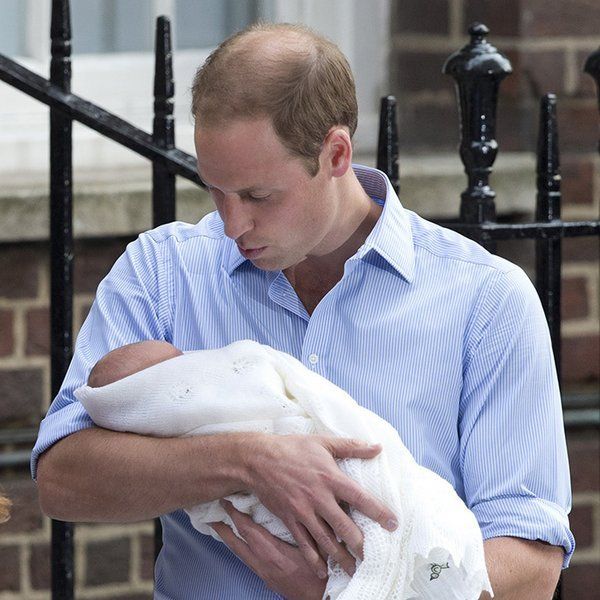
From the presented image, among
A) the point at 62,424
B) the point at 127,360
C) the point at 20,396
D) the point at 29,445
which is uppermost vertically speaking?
the point at 127,360

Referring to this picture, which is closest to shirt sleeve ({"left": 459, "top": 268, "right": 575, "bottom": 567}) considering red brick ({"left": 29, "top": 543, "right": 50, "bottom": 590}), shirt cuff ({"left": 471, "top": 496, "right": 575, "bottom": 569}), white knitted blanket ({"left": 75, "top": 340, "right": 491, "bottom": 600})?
shirt cuff ({"left": 471, "top": 496, "right": 575, "bottom": 569})

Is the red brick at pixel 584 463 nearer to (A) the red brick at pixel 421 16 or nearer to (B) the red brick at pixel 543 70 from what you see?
(B) the red brick at pixel 543 70

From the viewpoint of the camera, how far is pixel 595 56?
2918mm

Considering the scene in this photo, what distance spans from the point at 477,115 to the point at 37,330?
1247 millimetres

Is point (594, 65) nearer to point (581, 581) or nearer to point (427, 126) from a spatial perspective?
point (427, 126)

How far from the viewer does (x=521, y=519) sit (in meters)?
2.14

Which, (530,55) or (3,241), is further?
(530,55)

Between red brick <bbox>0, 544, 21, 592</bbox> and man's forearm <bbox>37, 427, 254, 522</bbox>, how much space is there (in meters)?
1.33

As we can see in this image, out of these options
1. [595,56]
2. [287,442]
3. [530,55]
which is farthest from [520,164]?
[287,442]

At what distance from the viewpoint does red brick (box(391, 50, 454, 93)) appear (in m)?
3.90

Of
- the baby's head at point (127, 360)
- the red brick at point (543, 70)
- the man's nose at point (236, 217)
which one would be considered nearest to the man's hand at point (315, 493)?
the baby's head at point (127, 360)

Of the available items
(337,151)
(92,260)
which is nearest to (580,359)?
(92,260)

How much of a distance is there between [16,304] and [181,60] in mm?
857

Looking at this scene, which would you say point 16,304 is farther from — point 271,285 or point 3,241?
point 271,285
